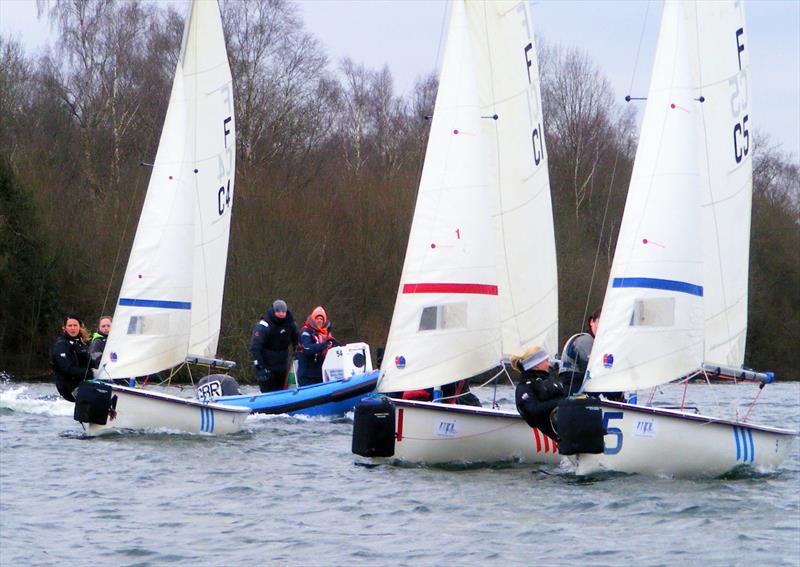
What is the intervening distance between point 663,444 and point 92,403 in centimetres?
620

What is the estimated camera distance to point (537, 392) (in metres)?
12.6

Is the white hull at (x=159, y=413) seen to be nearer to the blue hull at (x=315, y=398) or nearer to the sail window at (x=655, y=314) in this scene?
the blue hull at (x=315, y=398)

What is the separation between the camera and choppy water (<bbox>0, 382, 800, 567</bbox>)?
30.8 ft

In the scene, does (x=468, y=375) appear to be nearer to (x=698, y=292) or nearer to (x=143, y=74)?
(x=698, y=292)

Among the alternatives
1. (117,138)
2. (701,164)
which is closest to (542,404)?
(701,164)

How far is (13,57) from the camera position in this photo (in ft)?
121

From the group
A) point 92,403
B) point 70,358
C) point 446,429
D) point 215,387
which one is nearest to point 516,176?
point 446,429

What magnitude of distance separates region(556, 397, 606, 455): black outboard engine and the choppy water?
355mm

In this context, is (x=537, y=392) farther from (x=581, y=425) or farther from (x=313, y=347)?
(x=313, y=347)

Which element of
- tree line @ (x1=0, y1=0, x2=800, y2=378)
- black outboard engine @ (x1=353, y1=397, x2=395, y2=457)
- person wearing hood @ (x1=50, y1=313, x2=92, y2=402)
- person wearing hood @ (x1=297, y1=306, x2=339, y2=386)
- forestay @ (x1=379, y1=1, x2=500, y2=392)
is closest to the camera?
black outboard engine @ (x1=353, y1=397, x2=395, y2=457)

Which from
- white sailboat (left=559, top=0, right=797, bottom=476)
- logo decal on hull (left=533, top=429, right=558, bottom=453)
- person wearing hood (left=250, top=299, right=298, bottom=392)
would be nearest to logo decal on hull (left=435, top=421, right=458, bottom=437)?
logo decal on hull (left=533, top=429, right=558, bottom=453)

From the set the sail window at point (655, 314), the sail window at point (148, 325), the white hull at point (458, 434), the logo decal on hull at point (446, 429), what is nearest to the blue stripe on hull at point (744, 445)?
the sail window at point (655, 314)

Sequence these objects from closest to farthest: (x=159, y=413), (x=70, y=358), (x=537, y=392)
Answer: (x=537, y=392) < (x=159, y=413) < (x=70, y=358)

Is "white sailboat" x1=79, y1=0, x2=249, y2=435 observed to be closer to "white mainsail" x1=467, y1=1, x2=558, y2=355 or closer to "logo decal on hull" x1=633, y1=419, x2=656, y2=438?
"white mainsail" x1=467, y1=1, x2=558, y2=355
